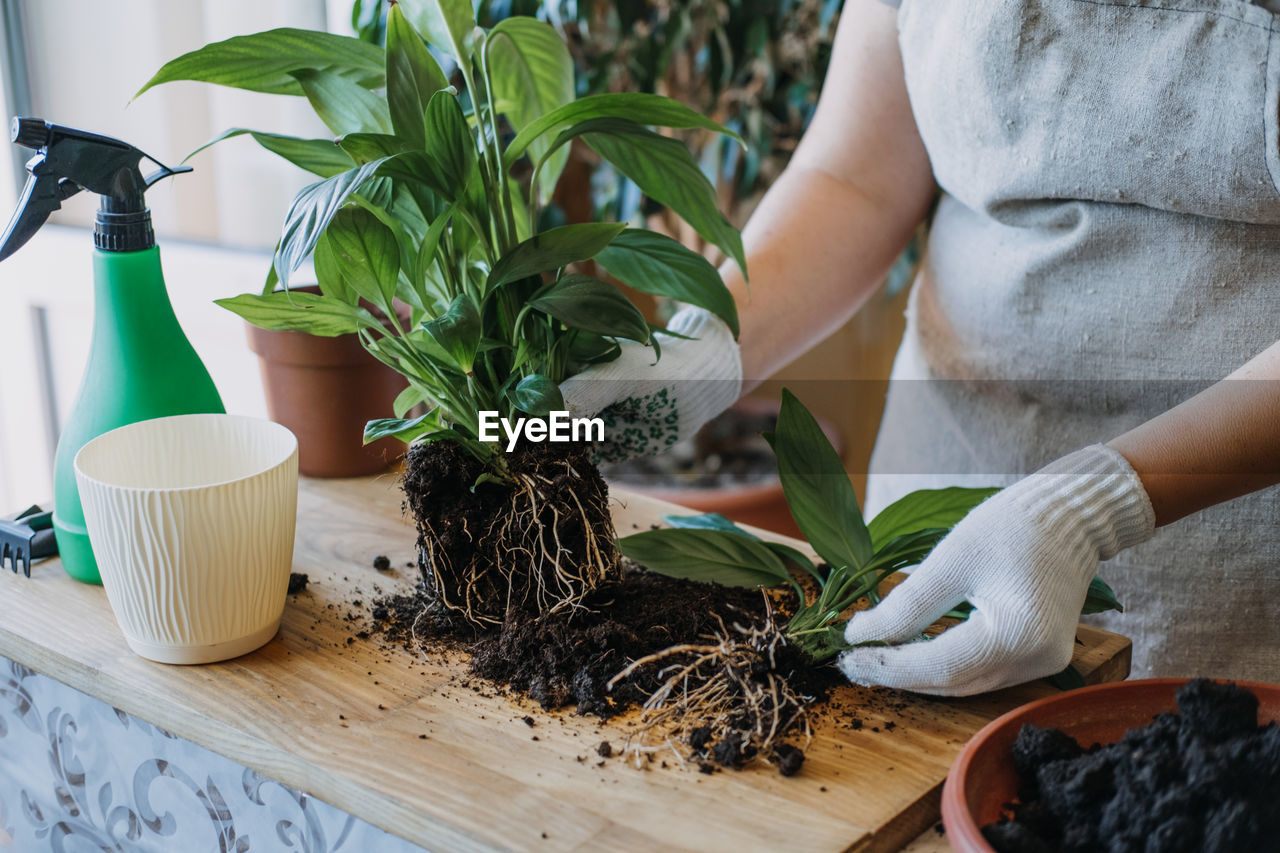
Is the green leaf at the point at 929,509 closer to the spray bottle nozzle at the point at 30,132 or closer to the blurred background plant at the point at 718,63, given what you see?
the spray bottle nozzle at the point at 30,132

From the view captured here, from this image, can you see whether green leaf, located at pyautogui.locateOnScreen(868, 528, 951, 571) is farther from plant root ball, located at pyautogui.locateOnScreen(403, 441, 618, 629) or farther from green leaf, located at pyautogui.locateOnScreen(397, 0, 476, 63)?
green leaf, located at pyautogui.locateOnScreen(397, 0, 476, 63)

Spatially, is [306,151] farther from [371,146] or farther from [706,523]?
[706,523]

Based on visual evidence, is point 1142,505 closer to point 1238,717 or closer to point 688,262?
point 1238,717

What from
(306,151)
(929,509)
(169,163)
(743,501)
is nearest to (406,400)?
(306,151)

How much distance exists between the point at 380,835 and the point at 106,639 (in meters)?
0.28

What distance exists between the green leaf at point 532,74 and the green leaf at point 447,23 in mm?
32

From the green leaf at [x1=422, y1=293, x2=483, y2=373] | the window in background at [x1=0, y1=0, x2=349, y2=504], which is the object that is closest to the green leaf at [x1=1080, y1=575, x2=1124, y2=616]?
the green leaf at [x1=422, y1=293, x2=483, y2=373]

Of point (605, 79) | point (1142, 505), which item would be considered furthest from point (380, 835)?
point (605, 79)

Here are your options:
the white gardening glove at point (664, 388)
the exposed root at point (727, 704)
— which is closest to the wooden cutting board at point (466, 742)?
the exposed root at point (727, 704)

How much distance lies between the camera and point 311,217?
61 centimetres

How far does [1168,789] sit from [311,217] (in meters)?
0.53

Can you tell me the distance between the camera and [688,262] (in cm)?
80

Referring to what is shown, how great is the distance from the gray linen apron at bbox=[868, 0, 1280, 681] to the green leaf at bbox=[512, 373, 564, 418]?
0.47 meters

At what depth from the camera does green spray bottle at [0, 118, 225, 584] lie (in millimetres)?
770
